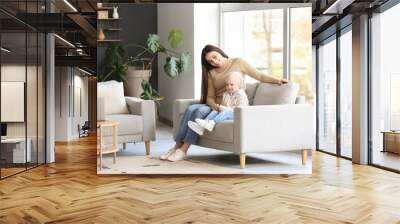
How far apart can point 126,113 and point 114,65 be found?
530 millimetres

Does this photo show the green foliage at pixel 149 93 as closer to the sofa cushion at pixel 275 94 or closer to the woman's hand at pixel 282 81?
the sofa cushion at pixel 275 94

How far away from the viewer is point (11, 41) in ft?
17.7

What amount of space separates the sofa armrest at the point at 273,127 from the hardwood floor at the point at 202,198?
1.14 ft

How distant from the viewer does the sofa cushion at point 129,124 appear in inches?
192

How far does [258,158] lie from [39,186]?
2249 millimetres

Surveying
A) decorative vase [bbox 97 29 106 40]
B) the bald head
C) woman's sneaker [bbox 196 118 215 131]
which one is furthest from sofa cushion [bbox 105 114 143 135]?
the bald head

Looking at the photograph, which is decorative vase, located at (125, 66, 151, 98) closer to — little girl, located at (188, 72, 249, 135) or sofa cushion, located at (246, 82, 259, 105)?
little girl, located at (188, 72, 249, 135)

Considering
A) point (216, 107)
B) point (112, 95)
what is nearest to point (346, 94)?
point (216, 107)

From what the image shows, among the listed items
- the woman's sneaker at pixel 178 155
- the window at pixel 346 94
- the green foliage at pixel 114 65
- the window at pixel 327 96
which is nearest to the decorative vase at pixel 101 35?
the green foliage at pixel 114 65

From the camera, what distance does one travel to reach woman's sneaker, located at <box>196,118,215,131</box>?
479 centimetres

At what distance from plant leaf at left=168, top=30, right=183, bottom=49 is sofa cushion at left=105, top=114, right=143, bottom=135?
2.85 ft

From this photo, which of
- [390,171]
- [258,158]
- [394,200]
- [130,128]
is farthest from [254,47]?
[390,171]

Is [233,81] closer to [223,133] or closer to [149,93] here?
[223,133]

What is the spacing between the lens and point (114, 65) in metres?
4.78
